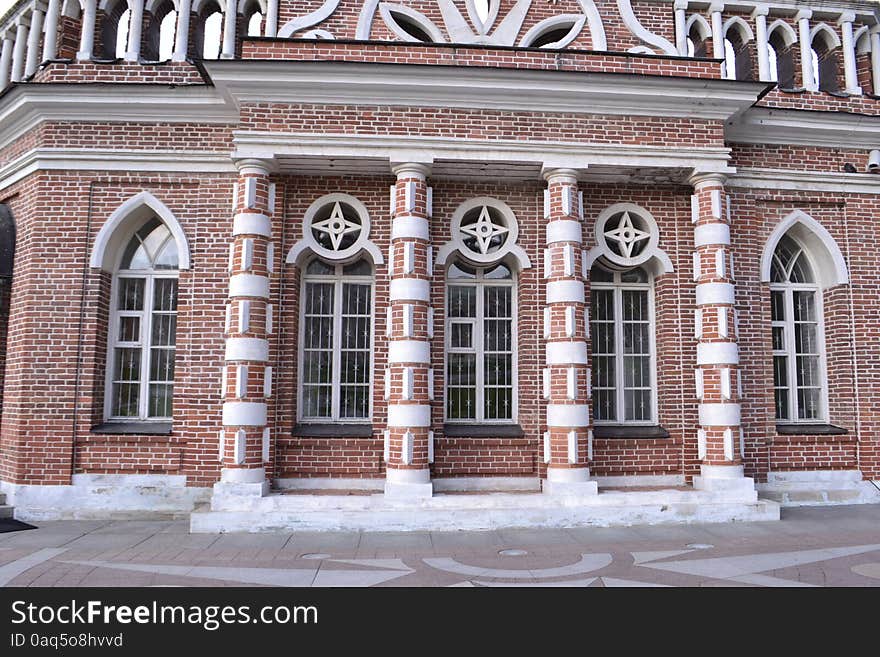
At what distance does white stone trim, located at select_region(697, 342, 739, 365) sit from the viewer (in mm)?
8594

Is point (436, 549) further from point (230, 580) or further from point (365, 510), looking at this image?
point (230, 580)

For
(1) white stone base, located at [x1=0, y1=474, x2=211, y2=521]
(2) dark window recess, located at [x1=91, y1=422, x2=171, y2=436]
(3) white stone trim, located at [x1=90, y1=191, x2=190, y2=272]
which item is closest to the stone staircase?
(1) white stone base, located at [x1=0, y1=474, x2=211, y2=521]

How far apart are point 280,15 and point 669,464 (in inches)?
348

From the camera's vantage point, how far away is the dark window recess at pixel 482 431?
8.70 metres

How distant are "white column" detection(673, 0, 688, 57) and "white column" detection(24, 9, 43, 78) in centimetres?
1066

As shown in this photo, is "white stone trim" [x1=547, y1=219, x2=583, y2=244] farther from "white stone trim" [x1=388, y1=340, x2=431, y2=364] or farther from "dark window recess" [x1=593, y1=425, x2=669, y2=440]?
"dark window recess" [x1=593, y1=425, x2=669, y2=440]

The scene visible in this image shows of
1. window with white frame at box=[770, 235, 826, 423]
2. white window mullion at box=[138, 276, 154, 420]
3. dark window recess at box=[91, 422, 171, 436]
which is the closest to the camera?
dark window recess at box=[91, 422, 171, 436]

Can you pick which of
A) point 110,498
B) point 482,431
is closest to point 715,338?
point 482,431

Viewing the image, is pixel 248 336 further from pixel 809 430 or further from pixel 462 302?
pixel 809 430

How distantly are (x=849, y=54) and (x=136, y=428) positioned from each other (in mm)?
13097

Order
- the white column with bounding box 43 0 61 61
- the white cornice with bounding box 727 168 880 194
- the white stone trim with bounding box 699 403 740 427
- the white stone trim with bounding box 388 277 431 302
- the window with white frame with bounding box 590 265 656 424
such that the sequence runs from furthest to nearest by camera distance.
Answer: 1. the white column with bounding box 43 0 61 61
2. the white cornice with bounding box 727 168 880 194
3. the window with white frame with bounding box 590 265 656 424
4. the white stone trim with bounding box 699 403 740 427
5. the white stone trim with bounding box 388 277 431 302

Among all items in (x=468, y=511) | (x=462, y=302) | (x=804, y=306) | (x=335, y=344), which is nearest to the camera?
(x=468, y=511)

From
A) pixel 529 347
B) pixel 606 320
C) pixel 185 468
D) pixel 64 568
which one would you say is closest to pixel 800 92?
pixel 606 320

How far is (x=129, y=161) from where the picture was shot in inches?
359
